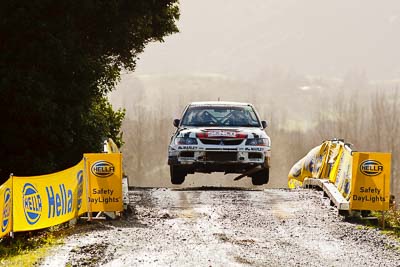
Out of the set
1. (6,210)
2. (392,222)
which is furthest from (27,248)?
(392,222)

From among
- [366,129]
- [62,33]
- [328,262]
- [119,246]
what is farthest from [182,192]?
[366,129]

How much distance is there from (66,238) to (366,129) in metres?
105

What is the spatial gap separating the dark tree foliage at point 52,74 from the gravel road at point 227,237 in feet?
12.4

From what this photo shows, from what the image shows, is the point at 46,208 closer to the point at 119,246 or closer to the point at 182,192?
the point at 119,246

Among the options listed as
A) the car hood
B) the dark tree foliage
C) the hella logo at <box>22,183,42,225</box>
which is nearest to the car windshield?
the car hood

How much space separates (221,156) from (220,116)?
59.1 inches

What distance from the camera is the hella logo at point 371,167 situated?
1345cm

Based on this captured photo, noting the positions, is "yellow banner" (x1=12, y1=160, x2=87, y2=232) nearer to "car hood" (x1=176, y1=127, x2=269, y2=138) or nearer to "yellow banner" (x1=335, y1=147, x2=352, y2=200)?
"car hood" (x1=176, y1=127, x2=269, y2=138)

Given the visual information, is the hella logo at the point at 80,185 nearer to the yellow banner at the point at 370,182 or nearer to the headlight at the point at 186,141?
the headlight at the point at 186,141

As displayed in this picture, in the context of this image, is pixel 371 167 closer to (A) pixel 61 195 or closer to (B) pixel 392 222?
(B) pixel 392 222

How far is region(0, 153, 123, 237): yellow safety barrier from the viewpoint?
11773mm

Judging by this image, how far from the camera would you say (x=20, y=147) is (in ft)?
62.7

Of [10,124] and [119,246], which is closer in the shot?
[119,246]

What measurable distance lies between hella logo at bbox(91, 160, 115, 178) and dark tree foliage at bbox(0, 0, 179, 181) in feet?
16.8
